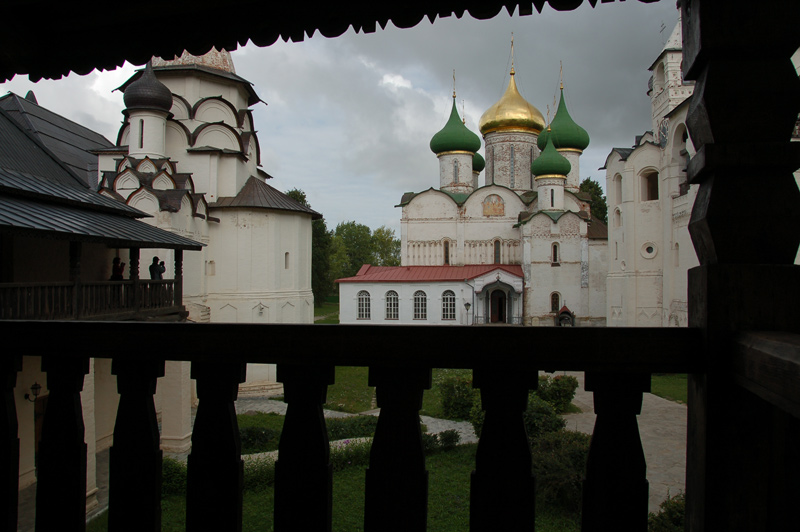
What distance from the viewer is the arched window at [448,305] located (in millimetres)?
27844

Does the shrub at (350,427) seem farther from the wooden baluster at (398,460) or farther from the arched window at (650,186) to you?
the arched window at (650,186)

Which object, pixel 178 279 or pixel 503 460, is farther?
pixel 178 279

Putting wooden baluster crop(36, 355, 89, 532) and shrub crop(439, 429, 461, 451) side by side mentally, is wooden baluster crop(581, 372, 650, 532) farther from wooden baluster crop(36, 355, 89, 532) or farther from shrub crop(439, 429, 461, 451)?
shrub crop(439, 429, 461, 451)

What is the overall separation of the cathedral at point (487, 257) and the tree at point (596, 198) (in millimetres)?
14630

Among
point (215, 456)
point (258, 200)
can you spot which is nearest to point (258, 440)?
point (258, 200)

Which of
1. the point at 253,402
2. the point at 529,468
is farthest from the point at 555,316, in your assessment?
the point at 529,468

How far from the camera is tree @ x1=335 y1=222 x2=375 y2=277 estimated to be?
185ft

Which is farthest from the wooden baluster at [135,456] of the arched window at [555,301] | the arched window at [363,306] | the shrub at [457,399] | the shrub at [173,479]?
the arched window at [555,301]

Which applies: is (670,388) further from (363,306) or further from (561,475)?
(363,306)

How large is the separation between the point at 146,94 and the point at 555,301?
2065cm

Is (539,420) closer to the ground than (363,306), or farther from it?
closer to the ground

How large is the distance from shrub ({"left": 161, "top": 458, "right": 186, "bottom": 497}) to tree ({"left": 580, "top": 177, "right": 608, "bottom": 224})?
41630 millimetres

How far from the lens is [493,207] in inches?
1198

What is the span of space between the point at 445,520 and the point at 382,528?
23.6 ft
